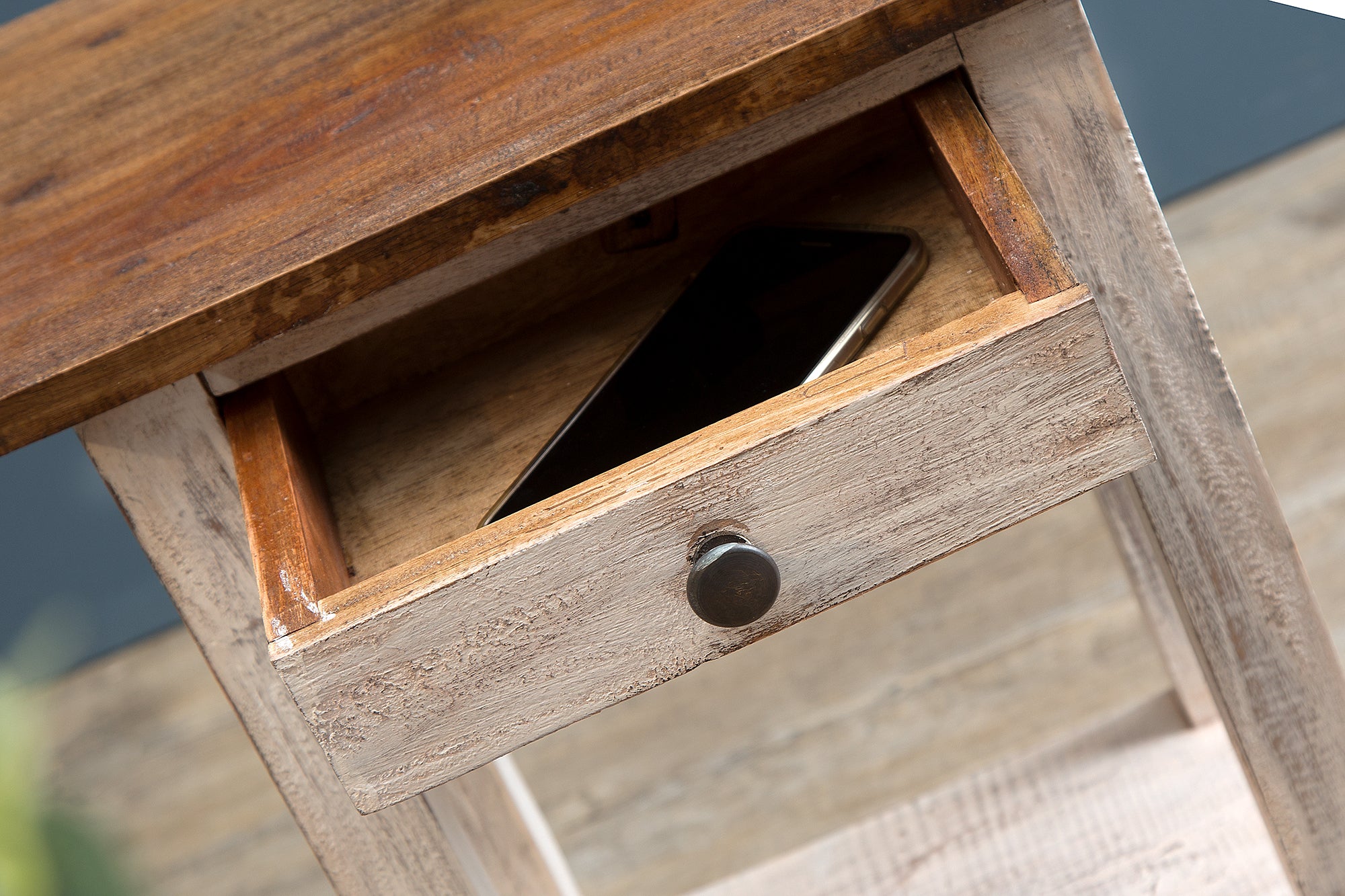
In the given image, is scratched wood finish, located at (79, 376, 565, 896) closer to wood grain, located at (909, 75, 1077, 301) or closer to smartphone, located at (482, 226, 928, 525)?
smartphone, located at (482, 226, 928, 525)

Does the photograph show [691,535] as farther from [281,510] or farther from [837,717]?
[837,717]

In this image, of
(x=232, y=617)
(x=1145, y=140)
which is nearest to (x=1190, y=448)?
(x=232, y=617)

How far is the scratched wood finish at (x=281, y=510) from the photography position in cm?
35

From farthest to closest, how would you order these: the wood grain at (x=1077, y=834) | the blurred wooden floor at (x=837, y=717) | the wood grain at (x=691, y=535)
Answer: the blurred wooden floor at (x=837, y=717) < the wood grain at (x=1077, y=834) < the wood grain at (x=691, y=535)

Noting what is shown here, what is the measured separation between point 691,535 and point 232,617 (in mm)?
230

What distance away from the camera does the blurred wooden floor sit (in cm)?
108

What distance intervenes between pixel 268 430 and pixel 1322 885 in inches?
20.7

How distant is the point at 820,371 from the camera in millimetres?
423

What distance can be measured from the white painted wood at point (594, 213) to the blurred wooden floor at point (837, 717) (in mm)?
692

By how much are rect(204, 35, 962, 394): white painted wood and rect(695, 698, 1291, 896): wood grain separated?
521 millimetres

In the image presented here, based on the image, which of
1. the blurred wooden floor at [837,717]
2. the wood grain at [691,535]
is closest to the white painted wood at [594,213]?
the wood grain at [691,535]

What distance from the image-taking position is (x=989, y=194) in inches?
15.2

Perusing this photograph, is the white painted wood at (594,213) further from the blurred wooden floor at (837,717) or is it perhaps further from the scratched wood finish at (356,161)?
the blurred wooden floor at (837,717)

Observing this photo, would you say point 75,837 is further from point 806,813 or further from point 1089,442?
point 1089,442
